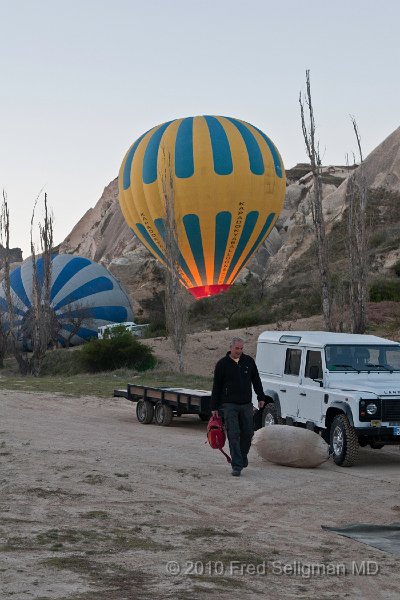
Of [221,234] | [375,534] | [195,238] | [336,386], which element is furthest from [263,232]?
[375,534]

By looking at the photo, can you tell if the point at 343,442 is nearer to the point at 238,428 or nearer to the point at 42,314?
the point at 238,428

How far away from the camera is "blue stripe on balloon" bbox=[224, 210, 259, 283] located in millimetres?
44031

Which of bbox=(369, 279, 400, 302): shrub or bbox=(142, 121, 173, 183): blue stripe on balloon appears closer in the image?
bbox=(142, 121, 173, 183): blue stripe on balloon

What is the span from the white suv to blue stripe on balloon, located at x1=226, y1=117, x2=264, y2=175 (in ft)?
88.0

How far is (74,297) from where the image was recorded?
51.0m

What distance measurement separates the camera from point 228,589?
6.83 m

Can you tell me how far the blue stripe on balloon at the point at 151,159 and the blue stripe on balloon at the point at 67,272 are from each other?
33.0 feet

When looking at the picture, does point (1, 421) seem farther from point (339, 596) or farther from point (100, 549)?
point (339, 596)

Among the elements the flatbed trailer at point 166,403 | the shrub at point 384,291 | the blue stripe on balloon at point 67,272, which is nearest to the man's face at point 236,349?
the flatbed trailer at point 166,403

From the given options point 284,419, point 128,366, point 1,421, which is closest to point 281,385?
point 284,419

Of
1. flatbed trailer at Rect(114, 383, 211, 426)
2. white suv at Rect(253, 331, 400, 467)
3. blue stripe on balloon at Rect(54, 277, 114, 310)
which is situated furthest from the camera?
blue stripe on balloon at Rect(54, 277, 114, 310)

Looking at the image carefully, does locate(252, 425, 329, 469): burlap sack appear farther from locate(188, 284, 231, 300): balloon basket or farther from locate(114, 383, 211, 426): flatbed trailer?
locate(188, 284, 231, 300): balloon basket

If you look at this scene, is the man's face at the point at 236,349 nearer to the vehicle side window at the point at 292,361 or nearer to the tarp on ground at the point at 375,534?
the vehicle side window at the point at 292,361

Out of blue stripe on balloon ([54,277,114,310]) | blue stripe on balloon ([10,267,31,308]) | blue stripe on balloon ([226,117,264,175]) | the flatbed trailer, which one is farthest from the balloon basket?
the flatbed trailer
